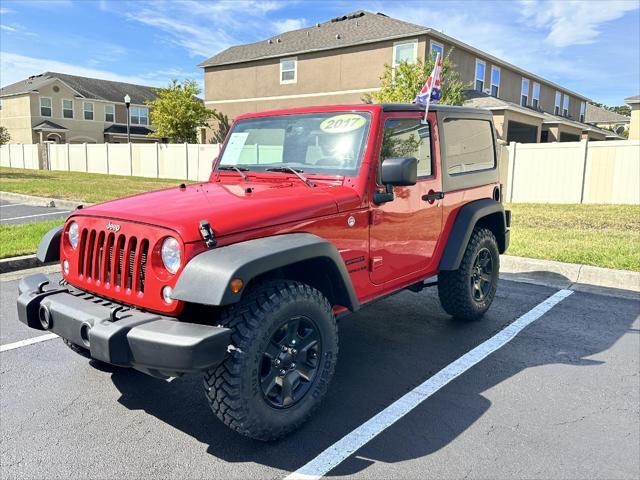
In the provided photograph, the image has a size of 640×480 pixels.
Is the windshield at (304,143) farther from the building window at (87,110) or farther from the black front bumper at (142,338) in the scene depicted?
the building window at (87,110)

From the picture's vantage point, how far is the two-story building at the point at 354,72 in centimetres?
2341

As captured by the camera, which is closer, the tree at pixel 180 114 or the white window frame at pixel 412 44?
the white window frame at pixel 412 44

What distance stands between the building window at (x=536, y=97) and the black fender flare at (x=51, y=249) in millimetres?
32066

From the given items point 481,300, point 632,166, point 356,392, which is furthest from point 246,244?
point 632,166

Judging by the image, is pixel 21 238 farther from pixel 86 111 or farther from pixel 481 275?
pixel 86 111

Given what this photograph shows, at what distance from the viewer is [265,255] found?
2.63 meters

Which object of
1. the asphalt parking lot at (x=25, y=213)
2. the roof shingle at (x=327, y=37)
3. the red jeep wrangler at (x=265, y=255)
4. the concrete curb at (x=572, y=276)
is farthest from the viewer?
the roof shingle at (x=327, y=37)

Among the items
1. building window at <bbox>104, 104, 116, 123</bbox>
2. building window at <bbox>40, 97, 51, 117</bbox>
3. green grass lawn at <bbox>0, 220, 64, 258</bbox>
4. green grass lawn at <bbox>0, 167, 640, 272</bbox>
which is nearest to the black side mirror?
green grass lawn at <bbox>0, 167, 640, 272</bbox>

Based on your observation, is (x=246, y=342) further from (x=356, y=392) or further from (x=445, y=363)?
(x=445, y=363)

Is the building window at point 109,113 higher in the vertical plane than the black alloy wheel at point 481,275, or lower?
higher

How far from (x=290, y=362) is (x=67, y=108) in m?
48.0

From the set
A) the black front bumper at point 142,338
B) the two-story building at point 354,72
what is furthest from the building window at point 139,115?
the black front bumper at point 142,338

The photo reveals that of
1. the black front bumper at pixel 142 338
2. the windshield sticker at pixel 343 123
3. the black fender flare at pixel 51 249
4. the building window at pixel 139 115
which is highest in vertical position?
the building window at pixel 139 115

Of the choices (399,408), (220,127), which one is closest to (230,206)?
(399,408)
